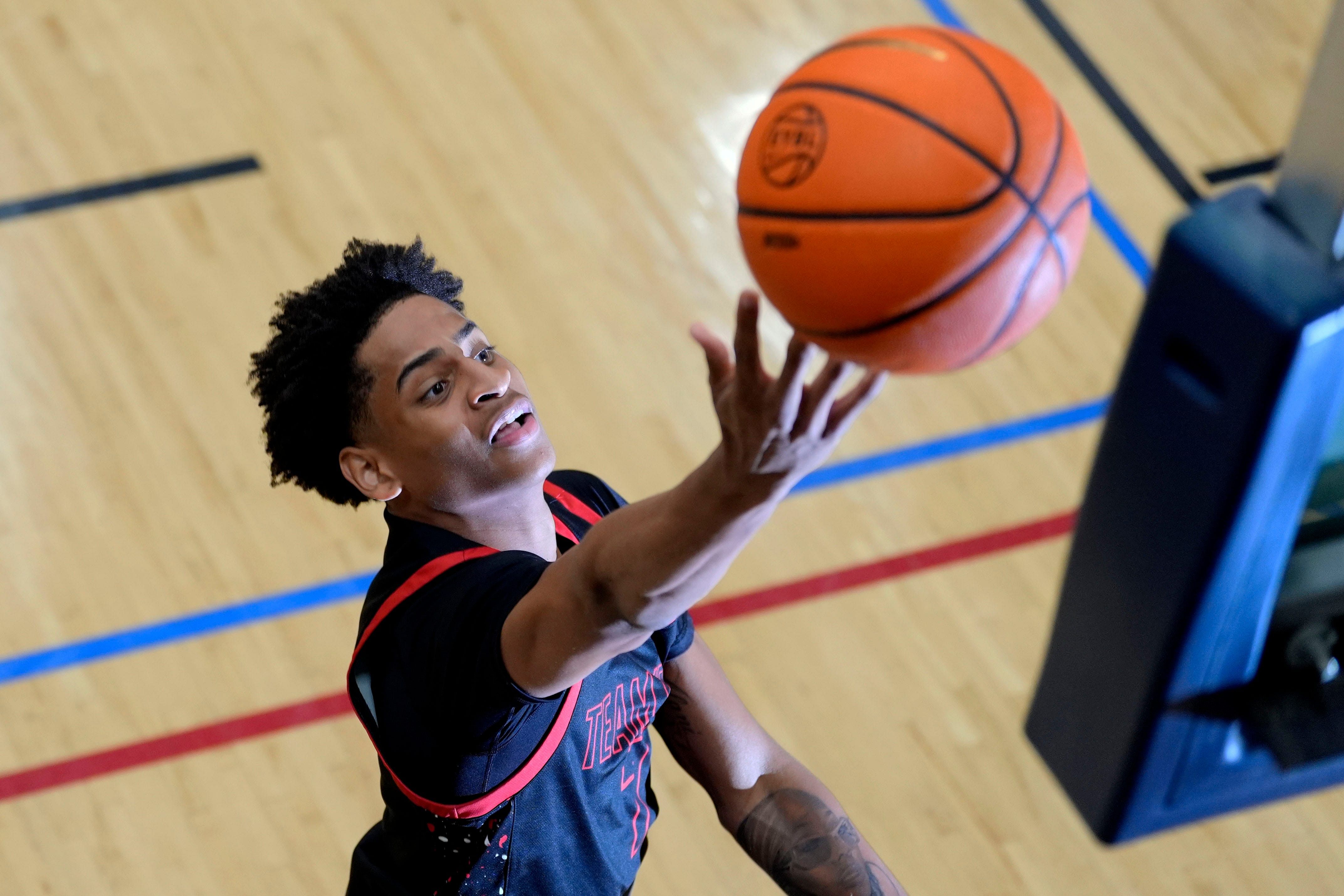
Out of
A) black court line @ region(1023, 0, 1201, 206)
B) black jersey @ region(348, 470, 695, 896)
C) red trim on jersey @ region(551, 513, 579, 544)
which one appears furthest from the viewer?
black court line @ region(1023, 0, 1201, 206)

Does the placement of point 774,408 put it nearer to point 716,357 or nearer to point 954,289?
point 716,357

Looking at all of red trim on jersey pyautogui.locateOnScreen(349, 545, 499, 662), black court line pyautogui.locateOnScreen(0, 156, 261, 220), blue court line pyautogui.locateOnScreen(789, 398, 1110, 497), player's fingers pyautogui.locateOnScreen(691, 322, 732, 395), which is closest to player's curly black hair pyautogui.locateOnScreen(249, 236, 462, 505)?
red trim on jersey pyautogui.locateOnScreen(349, 545, 499, 662)

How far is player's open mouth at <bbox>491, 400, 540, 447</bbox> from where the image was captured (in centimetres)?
224

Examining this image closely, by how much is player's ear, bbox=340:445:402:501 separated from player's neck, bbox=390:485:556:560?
0.03 meters

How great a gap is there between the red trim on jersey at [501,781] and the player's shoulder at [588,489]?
1.19ft

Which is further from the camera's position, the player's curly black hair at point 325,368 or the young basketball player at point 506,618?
the player's curly black hair at point 325,368

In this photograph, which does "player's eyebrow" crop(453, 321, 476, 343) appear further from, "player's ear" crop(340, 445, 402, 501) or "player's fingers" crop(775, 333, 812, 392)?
"player's fingers" crop(775, 333, 812, 392)

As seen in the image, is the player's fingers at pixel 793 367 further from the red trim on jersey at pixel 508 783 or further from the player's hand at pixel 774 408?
the red trim on jersey at pixel 508 783

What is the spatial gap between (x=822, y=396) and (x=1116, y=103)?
4024 millimetres

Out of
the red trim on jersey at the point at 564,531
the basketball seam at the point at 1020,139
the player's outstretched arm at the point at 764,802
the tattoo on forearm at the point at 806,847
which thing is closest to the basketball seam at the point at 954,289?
the basketball seam at the point at 1020,139

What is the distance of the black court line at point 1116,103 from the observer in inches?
200

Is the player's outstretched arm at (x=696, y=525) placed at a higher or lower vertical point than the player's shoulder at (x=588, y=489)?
higher

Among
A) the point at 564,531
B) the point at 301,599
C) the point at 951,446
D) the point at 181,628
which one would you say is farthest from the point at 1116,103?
the point at 564,531

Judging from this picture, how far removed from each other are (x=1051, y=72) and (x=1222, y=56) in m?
0.61
